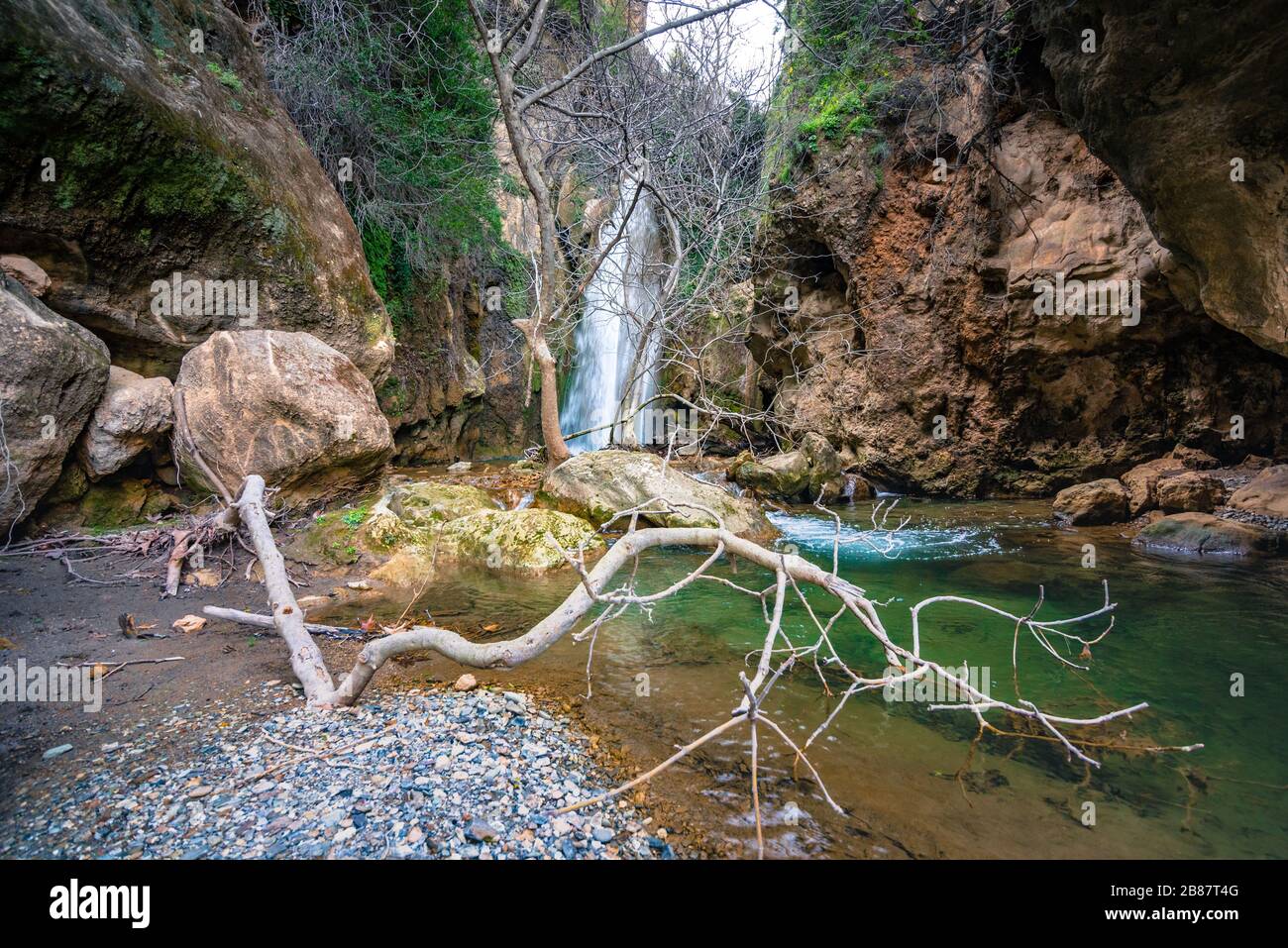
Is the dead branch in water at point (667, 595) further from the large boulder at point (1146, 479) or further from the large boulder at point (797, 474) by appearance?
the large boulder at point (797, 474)

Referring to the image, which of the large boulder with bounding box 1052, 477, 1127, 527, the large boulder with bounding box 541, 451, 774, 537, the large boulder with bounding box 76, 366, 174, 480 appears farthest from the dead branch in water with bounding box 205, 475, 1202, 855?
the large boulder with bounding box 1052, 477, 1127, 527

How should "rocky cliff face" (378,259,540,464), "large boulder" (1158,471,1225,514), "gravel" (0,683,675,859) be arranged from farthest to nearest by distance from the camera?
"rocky cliff face" (378,259,540,464), "large boulder" (1158,471,1225,514), "gravel" (0,683,675,859)

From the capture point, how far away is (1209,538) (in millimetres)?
6285

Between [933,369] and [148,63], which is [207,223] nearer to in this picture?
[148,63]

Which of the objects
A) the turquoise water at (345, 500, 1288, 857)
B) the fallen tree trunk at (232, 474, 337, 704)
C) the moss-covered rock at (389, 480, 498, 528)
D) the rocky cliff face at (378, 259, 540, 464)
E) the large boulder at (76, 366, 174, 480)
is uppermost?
the rocky cliff face at (378, 259, 540, 464)

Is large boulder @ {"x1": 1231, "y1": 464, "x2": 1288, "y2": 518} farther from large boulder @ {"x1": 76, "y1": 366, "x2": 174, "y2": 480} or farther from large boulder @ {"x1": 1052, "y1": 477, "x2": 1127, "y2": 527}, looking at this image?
large boulder @ {"x1": 76, "y1": 366, "x2": 174, "y2": 480}

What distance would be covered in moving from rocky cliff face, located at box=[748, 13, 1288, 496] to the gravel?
27.4 ft

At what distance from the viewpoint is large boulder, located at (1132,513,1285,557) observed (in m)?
6.10

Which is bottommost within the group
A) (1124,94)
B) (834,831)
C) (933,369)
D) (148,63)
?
(834,831)

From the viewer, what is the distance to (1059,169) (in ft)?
27.5

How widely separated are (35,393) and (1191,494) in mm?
12239

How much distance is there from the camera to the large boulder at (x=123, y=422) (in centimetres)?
533

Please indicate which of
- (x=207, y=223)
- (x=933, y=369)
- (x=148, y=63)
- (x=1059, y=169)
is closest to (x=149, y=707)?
(x=207, y=223)

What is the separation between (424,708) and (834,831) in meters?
2.13
